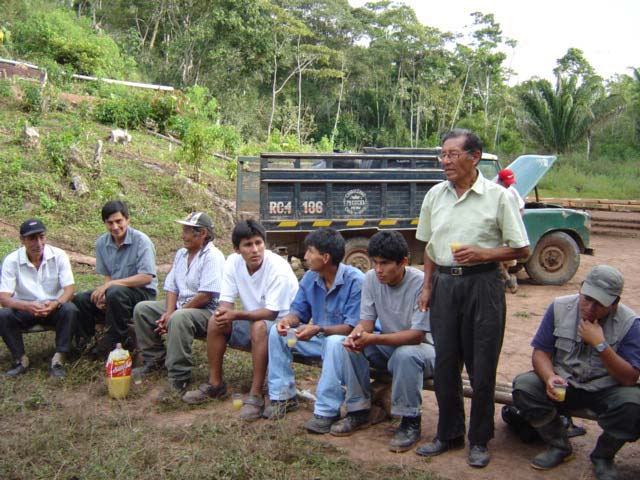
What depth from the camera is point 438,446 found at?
390 centimetres

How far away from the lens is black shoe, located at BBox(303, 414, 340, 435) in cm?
423

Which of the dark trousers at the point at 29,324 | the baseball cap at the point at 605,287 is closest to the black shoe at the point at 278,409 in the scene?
the dark trousers at the point at 29,324

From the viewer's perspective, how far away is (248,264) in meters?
Result: 4.92

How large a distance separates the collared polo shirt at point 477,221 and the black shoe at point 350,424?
3.91 ft

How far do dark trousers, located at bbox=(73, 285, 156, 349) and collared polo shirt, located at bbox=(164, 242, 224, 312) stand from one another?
0.41 meters

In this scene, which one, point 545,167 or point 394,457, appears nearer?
point 394,457

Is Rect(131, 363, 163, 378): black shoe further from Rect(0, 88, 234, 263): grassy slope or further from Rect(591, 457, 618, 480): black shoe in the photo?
Rect(0, 88, 234, 263): grassy slope

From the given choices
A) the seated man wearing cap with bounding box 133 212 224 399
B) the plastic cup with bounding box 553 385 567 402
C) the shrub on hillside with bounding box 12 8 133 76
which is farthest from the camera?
the shrub on hillside with bounding box 12 8 133 76

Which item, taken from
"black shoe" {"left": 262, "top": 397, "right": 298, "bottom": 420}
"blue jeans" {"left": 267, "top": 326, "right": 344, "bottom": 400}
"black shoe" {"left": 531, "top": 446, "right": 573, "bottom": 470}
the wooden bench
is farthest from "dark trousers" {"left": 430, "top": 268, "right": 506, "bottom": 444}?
"black shoe" {"left": 262, "top": 397, "right": 298, "bottom": 420}

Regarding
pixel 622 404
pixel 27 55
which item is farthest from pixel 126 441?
pixel 27 55

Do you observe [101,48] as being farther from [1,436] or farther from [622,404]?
[622,404]

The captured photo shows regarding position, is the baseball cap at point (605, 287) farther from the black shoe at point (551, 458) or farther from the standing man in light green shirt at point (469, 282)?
the black shoe at point (551, 458)

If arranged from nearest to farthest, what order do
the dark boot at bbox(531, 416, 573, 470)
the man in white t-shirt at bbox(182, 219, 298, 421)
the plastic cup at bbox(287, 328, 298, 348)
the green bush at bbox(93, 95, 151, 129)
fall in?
1. the dark boot at bbox(531, 416, 573, 470)
2. the plastic cup at bbox(287, 328, 298, 348)
3. the man in white t-shirt at bbox(182, 219, 298, 421)
4. the green bush at bbox(93, 95, 151, 129)

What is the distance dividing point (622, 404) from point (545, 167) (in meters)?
7.09
